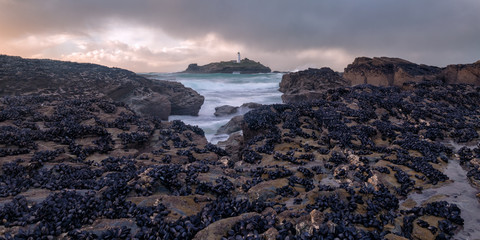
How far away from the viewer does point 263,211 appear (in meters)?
5.48

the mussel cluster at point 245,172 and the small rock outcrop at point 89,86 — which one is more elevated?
the small rock outcrop at point 89,86

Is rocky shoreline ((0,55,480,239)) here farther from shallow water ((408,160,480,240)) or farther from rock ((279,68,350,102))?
rock ((279,68,350,102))

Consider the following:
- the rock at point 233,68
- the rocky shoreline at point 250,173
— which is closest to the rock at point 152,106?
the rocky shoreline at point 250,173

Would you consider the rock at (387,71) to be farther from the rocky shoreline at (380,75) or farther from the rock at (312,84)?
the rock at (312,84)

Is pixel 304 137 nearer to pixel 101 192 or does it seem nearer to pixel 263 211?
pixel 263 211

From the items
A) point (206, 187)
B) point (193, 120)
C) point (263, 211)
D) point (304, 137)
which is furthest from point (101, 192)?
point (193, 120)

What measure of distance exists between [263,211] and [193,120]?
83.9 feet

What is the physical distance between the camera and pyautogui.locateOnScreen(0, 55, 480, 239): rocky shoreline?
15.1 ft

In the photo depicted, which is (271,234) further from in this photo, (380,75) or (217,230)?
(380,75)

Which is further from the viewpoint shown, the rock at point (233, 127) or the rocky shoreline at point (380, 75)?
the rocky shoreline at point (380, 75)

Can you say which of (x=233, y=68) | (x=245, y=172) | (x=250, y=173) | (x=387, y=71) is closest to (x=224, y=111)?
(x=387, y=71)

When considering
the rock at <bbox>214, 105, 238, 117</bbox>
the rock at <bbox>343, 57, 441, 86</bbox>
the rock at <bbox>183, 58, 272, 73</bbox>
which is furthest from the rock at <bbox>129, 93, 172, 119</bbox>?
the rock at <bbox>183, 58, 272, 73</bbox>

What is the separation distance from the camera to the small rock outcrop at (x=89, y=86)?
23.5m

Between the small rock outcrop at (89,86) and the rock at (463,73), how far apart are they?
29.6m
